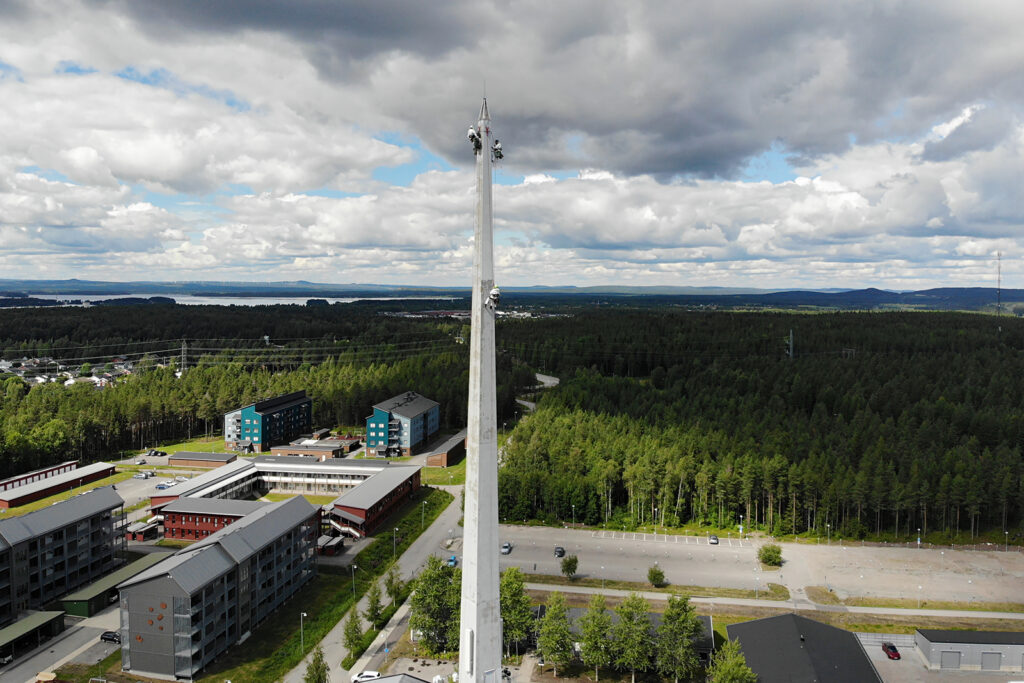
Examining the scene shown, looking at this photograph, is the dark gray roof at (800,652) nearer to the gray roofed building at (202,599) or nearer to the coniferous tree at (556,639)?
the coniferous tree at (556,639)

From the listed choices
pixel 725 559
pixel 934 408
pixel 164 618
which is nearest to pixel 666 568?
pixel 725 559

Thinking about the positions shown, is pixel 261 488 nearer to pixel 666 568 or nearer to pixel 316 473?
pixel 316 473

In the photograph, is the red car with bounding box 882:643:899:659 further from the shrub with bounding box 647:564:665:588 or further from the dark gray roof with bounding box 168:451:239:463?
the dark gray roof with bounding box 168:451:239:463

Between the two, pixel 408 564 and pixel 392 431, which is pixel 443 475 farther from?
pixel 408 564

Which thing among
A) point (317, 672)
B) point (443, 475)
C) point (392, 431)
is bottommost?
point (443, 475)

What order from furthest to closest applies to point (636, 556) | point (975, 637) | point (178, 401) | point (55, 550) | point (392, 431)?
point (178, 401), point (392, 431), point (636, 556), point (55, 550), point (975, 637)

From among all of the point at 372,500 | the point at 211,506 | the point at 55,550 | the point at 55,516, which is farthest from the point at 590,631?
the point at 55,516

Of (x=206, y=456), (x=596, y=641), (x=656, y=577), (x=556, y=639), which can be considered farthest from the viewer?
(x=206, y=456)
